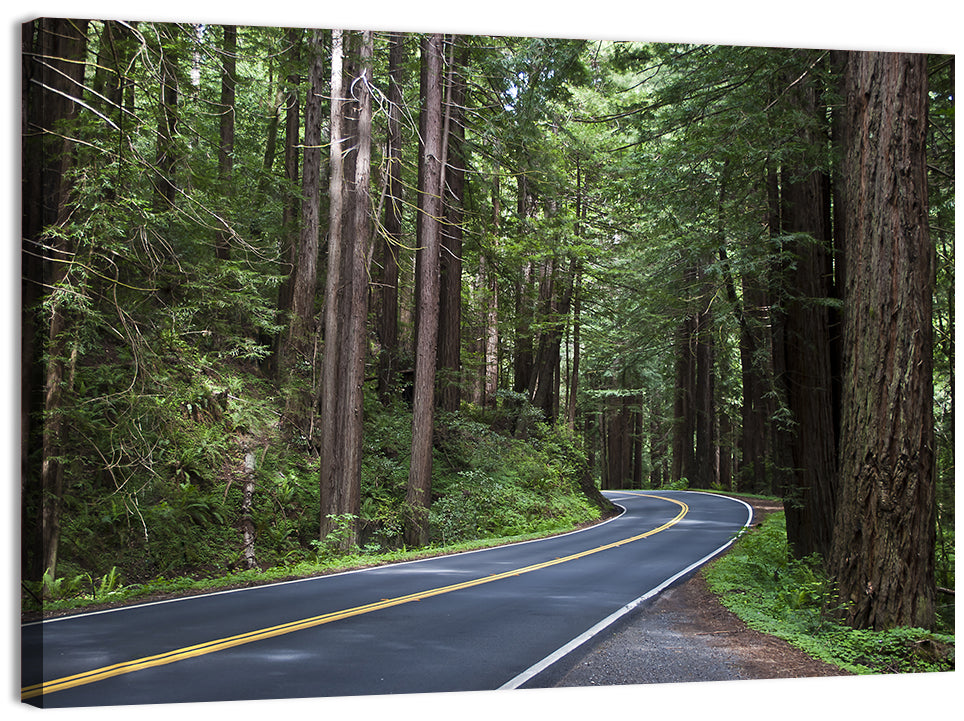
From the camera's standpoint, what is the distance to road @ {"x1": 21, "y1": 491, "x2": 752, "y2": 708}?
4.74 m

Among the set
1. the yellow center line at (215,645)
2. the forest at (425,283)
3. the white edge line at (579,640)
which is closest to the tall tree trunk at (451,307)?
the forest at (425,283)

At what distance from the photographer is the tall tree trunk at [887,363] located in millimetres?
6164

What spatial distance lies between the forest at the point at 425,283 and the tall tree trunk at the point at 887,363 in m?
0.03

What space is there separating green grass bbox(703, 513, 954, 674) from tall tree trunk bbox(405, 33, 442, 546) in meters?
5.38

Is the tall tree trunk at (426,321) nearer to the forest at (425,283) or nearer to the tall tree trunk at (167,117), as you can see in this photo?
the forest at (425,283)

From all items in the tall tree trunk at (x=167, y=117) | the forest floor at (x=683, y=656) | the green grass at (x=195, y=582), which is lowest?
the green grass at (x=195, y=582)

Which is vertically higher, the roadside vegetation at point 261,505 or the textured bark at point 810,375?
the textured bark at point 810,375

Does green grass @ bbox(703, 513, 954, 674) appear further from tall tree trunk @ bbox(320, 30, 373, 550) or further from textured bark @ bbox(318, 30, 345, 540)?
textured bark @ bbox(318, 30, 345, 540)

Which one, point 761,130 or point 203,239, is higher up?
point 761,130

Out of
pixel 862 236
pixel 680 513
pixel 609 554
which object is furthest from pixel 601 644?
pixel 680 513

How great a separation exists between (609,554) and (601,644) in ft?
18.5

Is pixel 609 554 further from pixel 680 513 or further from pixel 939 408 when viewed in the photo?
pixel 680 513

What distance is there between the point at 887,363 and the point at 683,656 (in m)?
3.06

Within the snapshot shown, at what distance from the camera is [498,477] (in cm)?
1630
